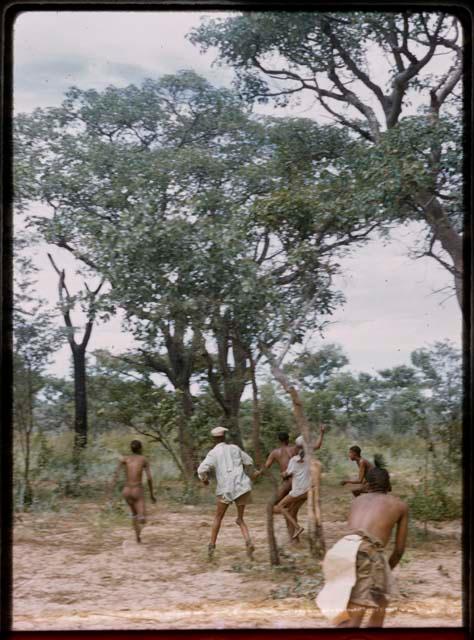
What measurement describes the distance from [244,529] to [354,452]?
76 cm

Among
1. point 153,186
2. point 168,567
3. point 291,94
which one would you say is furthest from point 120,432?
point 291,94

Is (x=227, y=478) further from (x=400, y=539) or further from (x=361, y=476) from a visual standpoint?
(x=400, y=539)

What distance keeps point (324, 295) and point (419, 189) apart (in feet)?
2.80

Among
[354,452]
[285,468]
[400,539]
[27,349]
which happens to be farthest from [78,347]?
[400,539]

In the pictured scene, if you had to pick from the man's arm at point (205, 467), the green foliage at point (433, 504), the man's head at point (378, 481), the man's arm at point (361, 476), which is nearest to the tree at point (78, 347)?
the man's arm at point (205, 467)

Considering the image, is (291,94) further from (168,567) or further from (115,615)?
(115,615)

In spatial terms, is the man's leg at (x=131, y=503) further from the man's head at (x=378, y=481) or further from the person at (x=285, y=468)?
the man's head at (x=378, y=481)

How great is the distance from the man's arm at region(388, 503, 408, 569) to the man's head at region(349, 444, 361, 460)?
439 millimetres

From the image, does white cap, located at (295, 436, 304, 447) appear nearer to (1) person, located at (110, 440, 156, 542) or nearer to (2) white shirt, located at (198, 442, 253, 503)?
(2) white shirt, located at (198, 442, 253, 503)

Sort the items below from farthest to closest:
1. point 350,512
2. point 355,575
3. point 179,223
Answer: point 179,223 < point 350,512 < point 355,575

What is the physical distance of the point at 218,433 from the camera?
4609mm

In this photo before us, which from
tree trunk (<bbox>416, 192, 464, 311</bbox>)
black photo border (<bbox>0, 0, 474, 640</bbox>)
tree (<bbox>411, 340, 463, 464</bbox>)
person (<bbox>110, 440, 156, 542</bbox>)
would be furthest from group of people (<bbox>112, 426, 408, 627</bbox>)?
tree trunk (<bbox>416, 192, 464, 311</bbox>)

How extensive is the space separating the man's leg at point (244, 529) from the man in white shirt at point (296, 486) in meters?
0.19

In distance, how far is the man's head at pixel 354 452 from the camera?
15.0 ft
